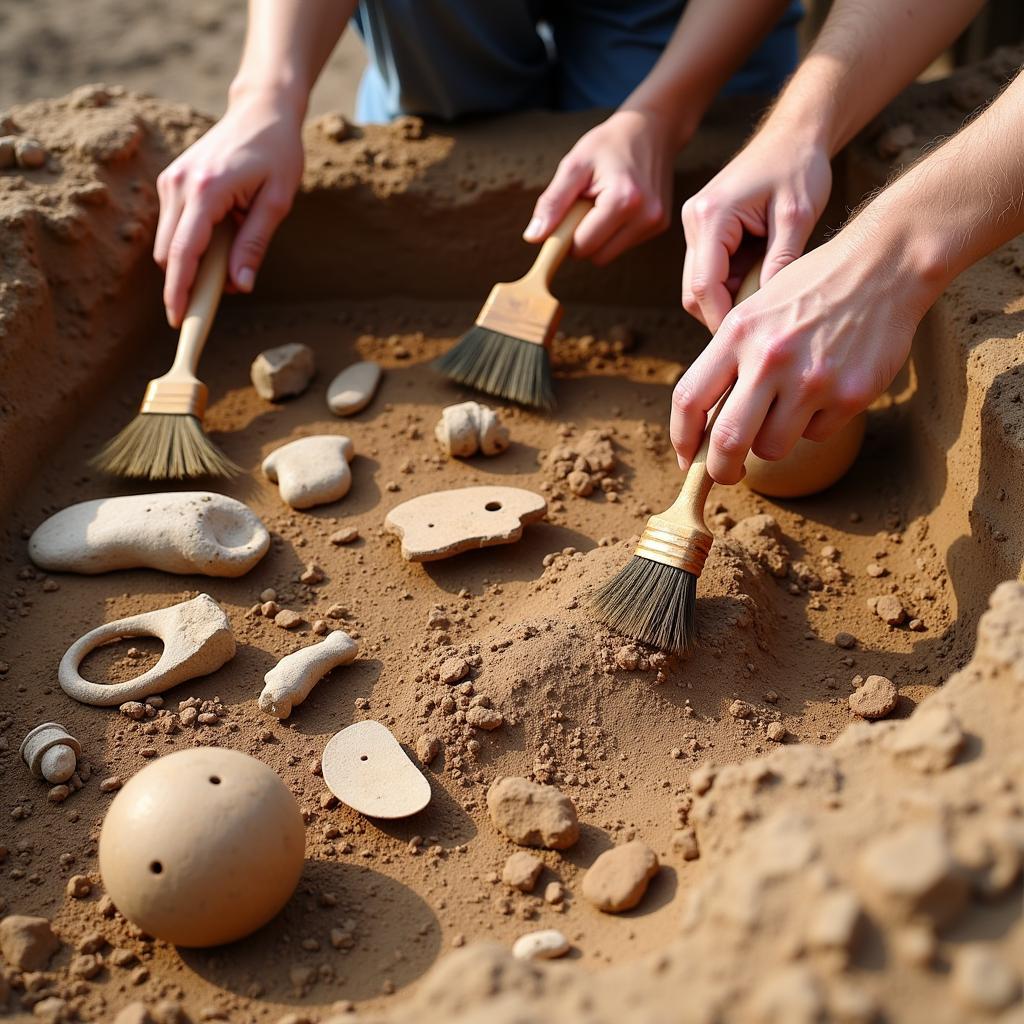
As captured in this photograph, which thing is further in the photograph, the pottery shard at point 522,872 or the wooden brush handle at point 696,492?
the wooden brush handle at point 696,492

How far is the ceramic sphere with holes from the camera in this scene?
4.99 ft

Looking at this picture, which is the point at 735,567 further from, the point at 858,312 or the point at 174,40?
the point at 174,40

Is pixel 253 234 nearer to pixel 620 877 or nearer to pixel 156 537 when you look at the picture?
pixel 156 537

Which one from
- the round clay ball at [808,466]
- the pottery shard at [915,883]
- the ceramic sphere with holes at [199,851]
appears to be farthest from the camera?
the round clay ball at [808,466]

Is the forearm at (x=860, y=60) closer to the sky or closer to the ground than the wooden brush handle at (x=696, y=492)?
closer to the sky

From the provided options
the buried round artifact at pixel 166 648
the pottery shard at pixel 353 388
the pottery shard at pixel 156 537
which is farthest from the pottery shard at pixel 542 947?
the pottery shard at pixel 353 388

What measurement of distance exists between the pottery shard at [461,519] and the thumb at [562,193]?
0.68 metres

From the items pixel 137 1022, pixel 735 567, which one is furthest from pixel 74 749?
pixel 735 567

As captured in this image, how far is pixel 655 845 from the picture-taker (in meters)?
1.77

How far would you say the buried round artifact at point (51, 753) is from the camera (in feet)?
6.15

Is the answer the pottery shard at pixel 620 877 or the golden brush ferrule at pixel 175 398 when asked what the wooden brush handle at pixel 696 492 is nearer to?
the pottery shard at pixel 620 877

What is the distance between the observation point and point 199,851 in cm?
152

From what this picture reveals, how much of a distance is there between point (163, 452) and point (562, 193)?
3.50 ft

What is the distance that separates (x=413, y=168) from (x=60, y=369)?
106 cm
